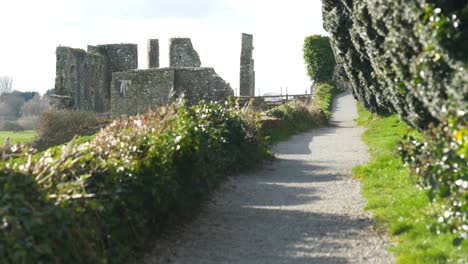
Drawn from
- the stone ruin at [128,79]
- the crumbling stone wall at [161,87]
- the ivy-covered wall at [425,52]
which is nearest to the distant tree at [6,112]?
the stone ruin at [128,79]

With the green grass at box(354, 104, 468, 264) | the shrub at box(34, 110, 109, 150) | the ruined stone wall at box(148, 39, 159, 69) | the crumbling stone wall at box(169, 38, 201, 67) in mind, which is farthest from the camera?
the ruined stone wall at box(148, 39, 159, 69)

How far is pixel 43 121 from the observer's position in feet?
92.3

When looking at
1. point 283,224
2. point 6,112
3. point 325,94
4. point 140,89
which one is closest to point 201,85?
point 140,89

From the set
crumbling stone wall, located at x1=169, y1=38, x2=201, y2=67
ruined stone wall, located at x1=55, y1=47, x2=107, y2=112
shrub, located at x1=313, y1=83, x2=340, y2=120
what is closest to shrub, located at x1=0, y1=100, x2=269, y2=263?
crumbling stone wall, located at x1=169, y1=38, x2=201, y2=67

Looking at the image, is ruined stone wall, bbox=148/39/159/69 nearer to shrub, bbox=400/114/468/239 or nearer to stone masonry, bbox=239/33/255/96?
stone masonry, bbox=239/33/255/96

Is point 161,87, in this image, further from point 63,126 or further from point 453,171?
point 453,171

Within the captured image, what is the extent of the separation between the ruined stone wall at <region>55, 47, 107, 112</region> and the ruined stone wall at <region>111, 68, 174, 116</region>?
4.89 m

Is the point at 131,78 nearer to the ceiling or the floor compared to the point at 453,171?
Answer: nearer to the ceiling

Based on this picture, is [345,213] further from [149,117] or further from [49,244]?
[49,244]

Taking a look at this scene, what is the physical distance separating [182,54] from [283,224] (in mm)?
22996

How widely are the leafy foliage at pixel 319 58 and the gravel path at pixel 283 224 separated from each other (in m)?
36.1

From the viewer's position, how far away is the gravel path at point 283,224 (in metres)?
7.41

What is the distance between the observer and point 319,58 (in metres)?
50.9

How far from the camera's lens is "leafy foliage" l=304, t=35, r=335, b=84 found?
50.1 meters
